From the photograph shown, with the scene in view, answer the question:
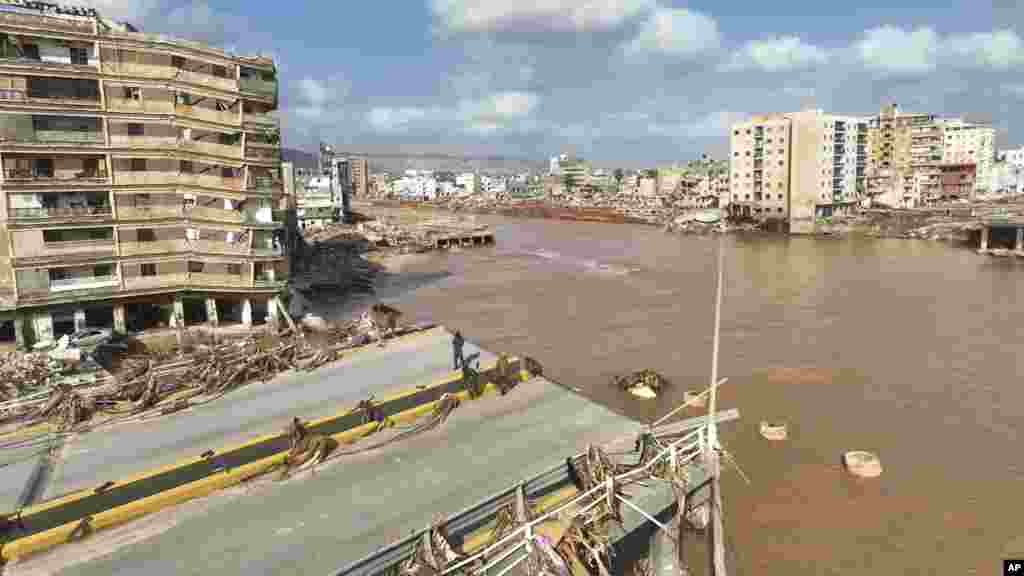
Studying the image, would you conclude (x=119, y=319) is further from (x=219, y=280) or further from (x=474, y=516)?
(x=474, y=516)

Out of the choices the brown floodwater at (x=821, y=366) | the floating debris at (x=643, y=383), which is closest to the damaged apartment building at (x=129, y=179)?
the brown floodwater at (x=821, y=366)

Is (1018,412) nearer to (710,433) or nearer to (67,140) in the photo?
(710,433)

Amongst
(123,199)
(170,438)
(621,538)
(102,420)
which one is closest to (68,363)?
(123,199)

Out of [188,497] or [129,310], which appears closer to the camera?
[188,497]

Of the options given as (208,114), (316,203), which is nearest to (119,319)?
(208,114)

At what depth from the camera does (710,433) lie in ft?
41.9

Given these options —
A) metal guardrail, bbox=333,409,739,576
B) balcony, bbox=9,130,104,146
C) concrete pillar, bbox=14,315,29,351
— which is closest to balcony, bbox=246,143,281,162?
balcony, bbox=9,130,104,146

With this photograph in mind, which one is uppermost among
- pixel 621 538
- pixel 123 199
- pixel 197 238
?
pixel 123 199

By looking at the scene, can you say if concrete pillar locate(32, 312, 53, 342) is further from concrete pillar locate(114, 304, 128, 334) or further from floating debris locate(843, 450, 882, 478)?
floating debris locate(843, 450, 882, 478)

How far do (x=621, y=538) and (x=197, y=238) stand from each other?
25969mm

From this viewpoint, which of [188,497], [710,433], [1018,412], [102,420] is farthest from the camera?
[1018,412]

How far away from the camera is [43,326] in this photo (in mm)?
26641

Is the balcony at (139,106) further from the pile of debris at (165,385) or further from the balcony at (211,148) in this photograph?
the pile of debris at (165,385)

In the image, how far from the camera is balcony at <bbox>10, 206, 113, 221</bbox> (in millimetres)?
25484
